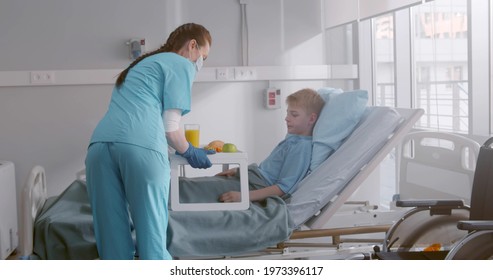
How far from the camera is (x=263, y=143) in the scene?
3707 mm

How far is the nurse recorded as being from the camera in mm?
1850

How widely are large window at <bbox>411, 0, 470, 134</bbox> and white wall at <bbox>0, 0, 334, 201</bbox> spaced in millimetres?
891

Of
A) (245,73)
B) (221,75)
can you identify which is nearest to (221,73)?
(221,75)

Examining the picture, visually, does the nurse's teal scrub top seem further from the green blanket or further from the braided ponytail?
the green blanket

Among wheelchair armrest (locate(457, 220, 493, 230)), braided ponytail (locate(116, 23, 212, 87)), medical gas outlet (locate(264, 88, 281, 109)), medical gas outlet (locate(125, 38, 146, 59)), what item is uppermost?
medical gas outlet (locate(125, 38, 146, 59))

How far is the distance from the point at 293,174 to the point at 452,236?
641 millimetres

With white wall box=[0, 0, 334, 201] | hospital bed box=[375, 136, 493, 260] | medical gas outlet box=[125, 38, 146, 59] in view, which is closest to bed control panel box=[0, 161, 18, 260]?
white wall box=[0, 0, 334, 201]

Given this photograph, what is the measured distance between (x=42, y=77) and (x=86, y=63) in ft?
0.78

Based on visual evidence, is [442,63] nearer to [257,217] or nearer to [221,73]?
[221,73]

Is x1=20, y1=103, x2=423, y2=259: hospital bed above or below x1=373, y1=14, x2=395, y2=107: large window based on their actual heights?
below

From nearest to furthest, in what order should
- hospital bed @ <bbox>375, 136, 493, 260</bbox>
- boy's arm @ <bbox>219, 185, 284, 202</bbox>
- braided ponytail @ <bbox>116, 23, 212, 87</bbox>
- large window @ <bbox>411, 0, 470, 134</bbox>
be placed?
hospital bed @ <bbox>375, 136, 493, 260</bbox> → braided ponytail @ <bbox>116, 23, 212, 87</bbox> → boy's arm @ <bbox>219, 185, 284, 202</bbox> → large window @ <bbox>411, 0, 470, 134</bbox>

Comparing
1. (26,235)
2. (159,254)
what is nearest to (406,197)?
(159,254)

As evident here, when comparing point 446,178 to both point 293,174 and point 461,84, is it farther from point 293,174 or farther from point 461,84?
point 461,84
